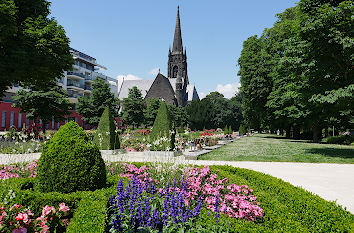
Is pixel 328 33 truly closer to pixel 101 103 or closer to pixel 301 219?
pixel 301 219

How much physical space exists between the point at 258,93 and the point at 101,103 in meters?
25.6

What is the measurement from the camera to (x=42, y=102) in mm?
27141

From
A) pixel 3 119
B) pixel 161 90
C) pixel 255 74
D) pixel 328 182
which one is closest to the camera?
pixel 328 182

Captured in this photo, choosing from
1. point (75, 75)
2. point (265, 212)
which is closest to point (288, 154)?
point (265, 212)

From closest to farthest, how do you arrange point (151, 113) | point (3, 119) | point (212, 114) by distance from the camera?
point (3, 119) < point (151, 113) < point (212, 114)

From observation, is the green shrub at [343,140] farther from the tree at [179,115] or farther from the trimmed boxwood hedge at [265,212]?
the tree at [179,115]

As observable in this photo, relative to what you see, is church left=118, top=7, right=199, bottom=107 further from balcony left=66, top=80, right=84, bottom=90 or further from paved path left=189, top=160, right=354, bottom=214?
paved path left=189, top=160, right=354, bottom=214

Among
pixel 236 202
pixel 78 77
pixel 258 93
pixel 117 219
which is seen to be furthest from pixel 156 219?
pixel 78 77

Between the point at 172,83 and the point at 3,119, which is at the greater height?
the point at 172,83

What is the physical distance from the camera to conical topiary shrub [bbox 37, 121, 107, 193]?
4309 millimetres

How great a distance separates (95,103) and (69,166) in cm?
3777

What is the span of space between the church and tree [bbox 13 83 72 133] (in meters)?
44.2

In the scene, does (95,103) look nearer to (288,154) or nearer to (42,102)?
(42,102)

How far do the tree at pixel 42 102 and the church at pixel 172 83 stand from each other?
44.2 metres
